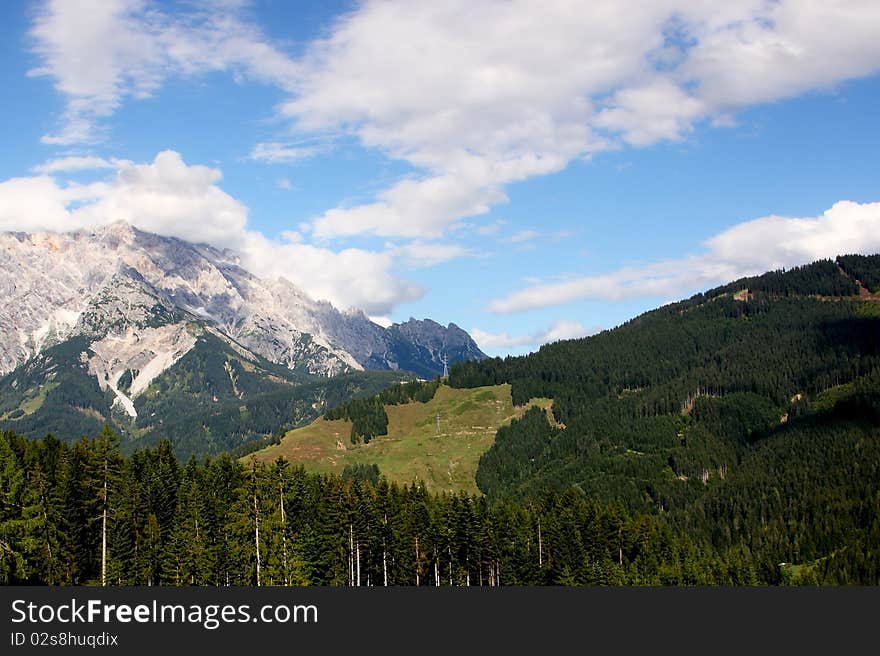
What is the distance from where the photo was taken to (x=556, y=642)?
48.5m

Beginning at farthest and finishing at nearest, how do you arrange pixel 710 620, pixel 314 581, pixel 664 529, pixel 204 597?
pixel 664 529 < pixel 314 581 < pixel 710 620 < pixel 204 597

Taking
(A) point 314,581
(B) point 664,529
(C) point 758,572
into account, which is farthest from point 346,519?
(C) point 758,572

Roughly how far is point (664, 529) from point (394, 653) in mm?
134335

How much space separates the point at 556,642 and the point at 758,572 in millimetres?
143537

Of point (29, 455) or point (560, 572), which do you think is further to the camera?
point (560, 572)

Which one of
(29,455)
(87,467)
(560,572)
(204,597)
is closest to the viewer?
(204,597)

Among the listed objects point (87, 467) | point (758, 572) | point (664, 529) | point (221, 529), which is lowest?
point (758, 572)

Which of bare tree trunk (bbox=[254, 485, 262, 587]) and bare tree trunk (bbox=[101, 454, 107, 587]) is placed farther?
bare tree trunk (bbox=[254, 485, 262, 587])

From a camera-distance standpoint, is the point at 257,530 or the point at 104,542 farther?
the point at 257,530

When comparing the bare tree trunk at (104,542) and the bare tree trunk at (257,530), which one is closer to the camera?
the bare tree trunk at (104,542)

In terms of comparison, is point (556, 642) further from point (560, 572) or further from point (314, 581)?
point (560, 572)

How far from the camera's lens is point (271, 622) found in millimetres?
45969

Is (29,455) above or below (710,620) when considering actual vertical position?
above

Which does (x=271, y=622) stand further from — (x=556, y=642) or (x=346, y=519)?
(x=346, y=519)
